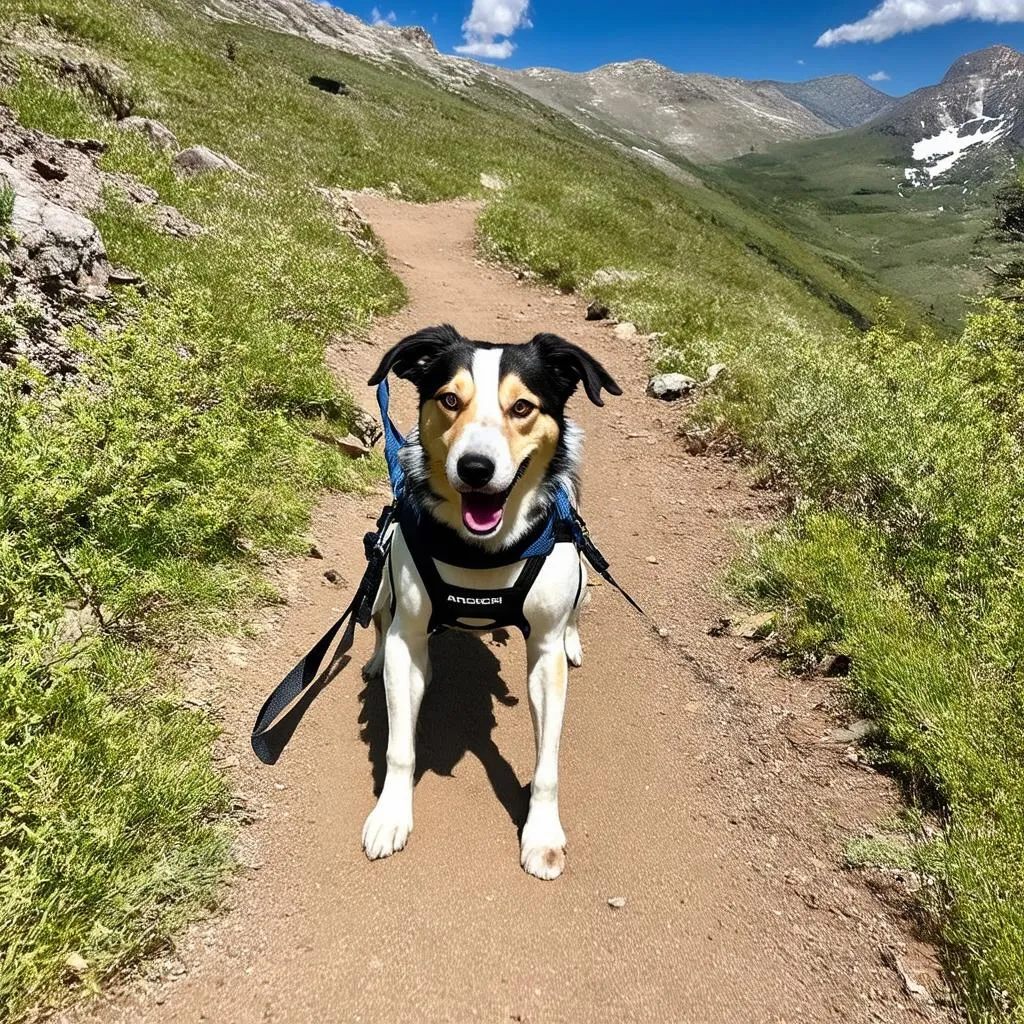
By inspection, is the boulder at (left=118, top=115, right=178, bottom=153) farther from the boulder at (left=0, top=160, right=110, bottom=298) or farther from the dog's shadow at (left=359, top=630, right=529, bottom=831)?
the dog's shadow at (left=359, top=630, right=529, bottom=831)

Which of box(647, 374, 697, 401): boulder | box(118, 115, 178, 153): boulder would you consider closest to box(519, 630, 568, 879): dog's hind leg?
box(647, 374, 697, 401): boulder

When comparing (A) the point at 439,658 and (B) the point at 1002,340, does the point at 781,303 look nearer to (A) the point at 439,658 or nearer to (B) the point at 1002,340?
(B) the point at 1002,340

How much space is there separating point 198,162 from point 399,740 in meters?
15.1

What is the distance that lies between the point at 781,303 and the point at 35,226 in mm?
20159

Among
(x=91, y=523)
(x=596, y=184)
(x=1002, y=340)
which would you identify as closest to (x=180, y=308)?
(x=91, y=523)

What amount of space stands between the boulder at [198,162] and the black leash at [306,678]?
13.1 m

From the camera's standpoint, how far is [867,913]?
3.38 metres

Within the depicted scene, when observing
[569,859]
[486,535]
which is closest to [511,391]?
[486,535]

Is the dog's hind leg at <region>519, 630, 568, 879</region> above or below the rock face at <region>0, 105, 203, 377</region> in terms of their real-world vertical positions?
below

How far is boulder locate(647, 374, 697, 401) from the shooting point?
1134cm

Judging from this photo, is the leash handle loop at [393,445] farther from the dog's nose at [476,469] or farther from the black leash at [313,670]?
the dog's nose at [476,469]

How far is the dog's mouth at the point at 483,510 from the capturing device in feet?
11.1

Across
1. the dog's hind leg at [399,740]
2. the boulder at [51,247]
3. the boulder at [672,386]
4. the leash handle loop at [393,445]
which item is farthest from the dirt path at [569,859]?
the boulder at [672,386]

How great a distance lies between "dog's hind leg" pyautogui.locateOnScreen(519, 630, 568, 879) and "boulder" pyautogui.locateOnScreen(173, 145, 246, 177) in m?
14.4
